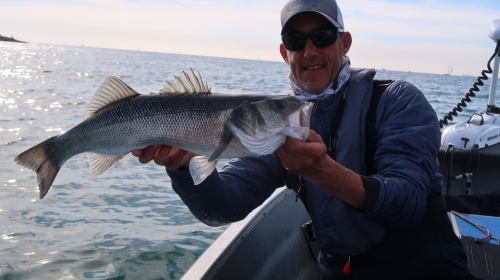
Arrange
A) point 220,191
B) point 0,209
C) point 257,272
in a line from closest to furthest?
point 220,191 → point 257,272 → point 0,209

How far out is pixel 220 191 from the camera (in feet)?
10.4

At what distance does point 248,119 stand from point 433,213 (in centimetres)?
144

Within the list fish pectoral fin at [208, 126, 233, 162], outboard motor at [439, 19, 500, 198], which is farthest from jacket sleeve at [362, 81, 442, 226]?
outboard motor at [439, 19, 500, 198]

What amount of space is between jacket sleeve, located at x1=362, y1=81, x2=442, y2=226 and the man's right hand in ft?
3.83

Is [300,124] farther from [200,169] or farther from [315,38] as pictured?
[315,38]

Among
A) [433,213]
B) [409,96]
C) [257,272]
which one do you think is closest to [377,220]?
[433,213]

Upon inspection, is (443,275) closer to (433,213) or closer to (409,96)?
(433,213)

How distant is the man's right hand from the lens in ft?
9.29

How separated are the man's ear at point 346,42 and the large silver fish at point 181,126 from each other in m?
1.36

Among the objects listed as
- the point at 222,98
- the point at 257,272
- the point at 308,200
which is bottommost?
the point at 257,272

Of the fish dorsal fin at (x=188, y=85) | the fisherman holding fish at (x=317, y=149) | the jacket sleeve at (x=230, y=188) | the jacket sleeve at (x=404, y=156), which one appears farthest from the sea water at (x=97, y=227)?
the jacket sleeve at (x=404, y=156)

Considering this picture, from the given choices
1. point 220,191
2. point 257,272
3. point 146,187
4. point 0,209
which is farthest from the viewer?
point 146,187

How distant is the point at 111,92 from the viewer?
288cm

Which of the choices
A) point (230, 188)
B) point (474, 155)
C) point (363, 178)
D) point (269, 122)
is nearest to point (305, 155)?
point (269, 122)
